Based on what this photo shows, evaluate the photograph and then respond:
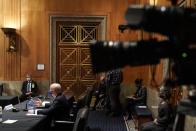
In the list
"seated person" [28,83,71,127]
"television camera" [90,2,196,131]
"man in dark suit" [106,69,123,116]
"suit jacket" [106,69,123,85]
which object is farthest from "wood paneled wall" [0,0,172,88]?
"television camera" [90,2,196,131]

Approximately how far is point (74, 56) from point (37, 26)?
169cm

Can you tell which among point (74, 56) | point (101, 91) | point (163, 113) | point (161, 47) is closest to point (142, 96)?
point (101, 91)

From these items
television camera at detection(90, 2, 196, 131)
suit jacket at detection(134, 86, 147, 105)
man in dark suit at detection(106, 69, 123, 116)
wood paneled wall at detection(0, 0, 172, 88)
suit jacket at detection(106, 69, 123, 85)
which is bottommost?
suit jacket at detection(134, 86, 147, 105)

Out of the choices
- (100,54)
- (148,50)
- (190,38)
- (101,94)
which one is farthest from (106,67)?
(101,94)

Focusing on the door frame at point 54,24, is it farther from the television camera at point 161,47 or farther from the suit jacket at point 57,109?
the television camera at point 161,47

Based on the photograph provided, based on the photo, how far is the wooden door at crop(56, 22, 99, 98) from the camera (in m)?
8.20

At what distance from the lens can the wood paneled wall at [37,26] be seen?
319 inches

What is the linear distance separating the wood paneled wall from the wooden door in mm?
423

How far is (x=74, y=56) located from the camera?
326 inches

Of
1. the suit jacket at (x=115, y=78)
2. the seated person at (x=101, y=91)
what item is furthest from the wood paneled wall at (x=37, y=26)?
the suit jacket at (x=115, y=78)

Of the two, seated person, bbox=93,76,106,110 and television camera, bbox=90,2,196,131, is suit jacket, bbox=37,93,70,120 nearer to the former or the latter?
television camera, bbox=90,2,196,131

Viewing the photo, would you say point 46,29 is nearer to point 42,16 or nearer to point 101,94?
point 42,16

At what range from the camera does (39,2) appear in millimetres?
8102

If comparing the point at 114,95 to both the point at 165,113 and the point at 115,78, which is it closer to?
the point at 115,78
